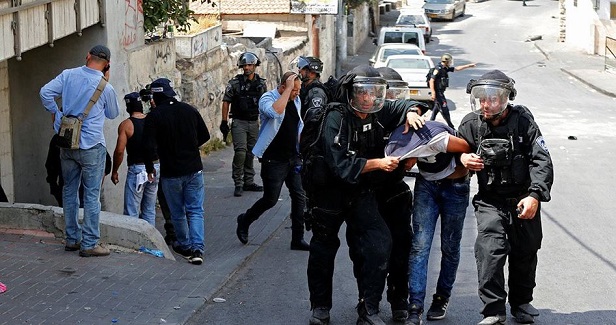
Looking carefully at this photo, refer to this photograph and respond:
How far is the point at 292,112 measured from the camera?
33.4 ft

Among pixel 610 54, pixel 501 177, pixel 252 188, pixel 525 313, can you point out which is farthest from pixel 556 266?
pixel 610 54

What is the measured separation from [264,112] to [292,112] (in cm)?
41

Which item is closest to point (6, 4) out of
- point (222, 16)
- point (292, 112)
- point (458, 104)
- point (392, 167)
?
point (292, 112)

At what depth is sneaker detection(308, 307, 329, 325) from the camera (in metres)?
7.23

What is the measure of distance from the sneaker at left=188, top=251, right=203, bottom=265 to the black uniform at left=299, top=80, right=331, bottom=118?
168 centimetres

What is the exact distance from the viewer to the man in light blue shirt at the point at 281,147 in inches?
387

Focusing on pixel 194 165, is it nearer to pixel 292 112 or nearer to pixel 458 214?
pixel 292 112

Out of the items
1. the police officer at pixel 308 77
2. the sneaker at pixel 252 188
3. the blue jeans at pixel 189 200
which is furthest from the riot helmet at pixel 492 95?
the sneaker at pixel 252 188

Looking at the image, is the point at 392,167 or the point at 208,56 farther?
the point at 208,56

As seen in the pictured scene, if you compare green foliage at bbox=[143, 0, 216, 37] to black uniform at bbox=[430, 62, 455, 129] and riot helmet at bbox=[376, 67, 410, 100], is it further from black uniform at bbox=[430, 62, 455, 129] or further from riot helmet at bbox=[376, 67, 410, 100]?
black uniform at bbox=[430, 62, 455, 129]

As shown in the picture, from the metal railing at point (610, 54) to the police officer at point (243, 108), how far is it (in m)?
22.7

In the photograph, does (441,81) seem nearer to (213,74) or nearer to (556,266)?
(213,74)

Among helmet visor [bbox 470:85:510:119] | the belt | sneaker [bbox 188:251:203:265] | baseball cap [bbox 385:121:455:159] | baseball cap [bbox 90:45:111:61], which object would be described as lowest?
sneaker [bbox 188:251:203:265]

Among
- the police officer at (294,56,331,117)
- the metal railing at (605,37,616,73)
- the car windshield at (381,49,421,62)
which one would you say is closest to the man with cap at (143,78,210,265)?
the police officer at (294,56,331,117)
